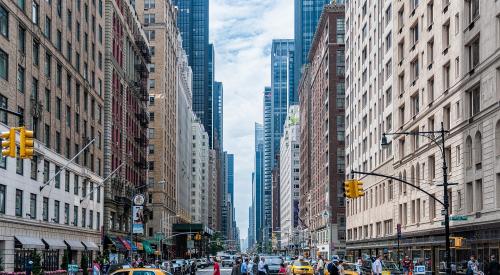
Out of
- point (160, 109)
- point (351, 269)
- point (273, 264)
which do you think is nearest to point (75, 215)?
point (273, 264)

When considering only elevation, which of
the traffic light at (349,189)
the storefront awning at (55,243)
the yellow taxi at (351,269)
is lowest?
the yellow taxi at (351,269)

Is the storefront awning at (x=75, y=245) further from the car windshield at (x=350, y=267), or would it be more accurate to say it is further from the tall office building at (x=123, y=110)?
the car windshield at (x=350, y=267)

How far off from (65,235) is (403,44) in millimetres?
35675

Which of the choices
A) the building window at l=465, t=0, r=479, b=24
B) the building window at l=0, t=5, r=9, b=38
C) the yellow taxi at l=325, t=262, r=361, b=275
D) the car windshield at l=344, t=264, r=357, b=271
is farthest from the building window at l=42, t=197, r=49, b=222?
the building window at l=465, t=0, r=479, b=24

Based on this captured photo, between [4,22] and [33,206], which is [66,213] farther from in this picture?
[4,22]

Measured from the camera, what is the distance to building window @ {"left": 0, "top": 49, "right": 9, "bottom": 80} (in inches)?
1666

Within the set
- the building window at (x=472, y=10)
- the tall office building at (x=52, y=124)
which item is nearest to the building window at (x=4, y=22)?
the tall office building at (x=52, y=124)

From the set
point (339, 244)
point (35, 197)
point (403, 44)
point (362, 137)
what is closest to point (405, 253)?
point (403, 44)

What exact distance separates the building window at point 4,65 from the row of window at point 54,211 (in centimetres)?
661

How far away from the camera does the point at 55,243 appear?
53.2 metres

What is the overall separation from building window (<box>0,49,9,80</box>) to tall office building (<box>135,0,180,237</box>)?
75.4 metres

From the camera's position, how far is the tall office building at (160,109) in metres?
122

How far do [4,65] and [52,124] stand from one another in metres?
11.1

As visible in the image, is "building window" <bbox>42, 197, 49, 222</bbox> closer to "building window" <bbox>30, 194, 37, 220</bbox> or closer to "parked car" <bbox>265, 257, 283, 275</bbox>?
"building window" <bbox>30, 194, 37, 220</bbox>
